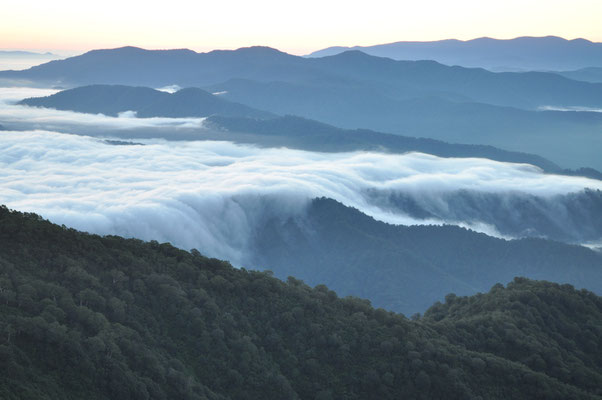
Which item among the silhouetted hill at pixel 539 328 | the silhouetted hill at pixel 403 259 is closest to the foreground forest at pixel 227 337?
the silhouetted hill at pixel 539 328

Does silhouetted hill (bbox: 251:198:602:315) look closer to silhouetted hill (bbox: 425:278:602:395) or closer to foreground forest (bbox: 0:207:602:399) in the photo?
silhouetted hill (bbox: 425:278:602:395)

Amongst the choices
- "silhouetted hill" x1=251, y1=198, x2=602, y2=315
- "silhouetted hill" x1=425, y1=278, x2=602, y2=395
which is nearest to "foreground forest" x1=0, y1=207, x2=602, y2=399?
"silhouetted hill" x1=425, y1=278, x2=602, y2=395

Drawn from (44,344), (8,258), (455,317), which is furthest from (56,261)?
(455,317)

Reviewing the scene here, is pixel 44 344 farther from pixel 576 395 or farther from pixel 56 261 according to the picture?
pixel 576 395

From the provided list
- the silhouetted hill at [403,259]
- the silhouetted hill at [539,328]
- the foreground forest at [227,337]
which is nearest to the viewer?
the foreground forest at [227,337]

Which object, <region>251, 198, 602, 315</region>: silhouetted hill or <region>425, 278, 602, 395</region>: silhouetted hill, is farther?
<region>251, 198, 602, 315</region>: silhouetted hill

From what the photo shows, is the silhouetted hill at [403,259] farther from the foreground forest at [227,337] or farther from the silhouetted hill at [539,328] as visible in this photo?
the foreground forest at [227,337]

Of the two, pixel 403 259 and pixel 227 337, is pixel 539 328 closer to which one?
pixel 227 337
